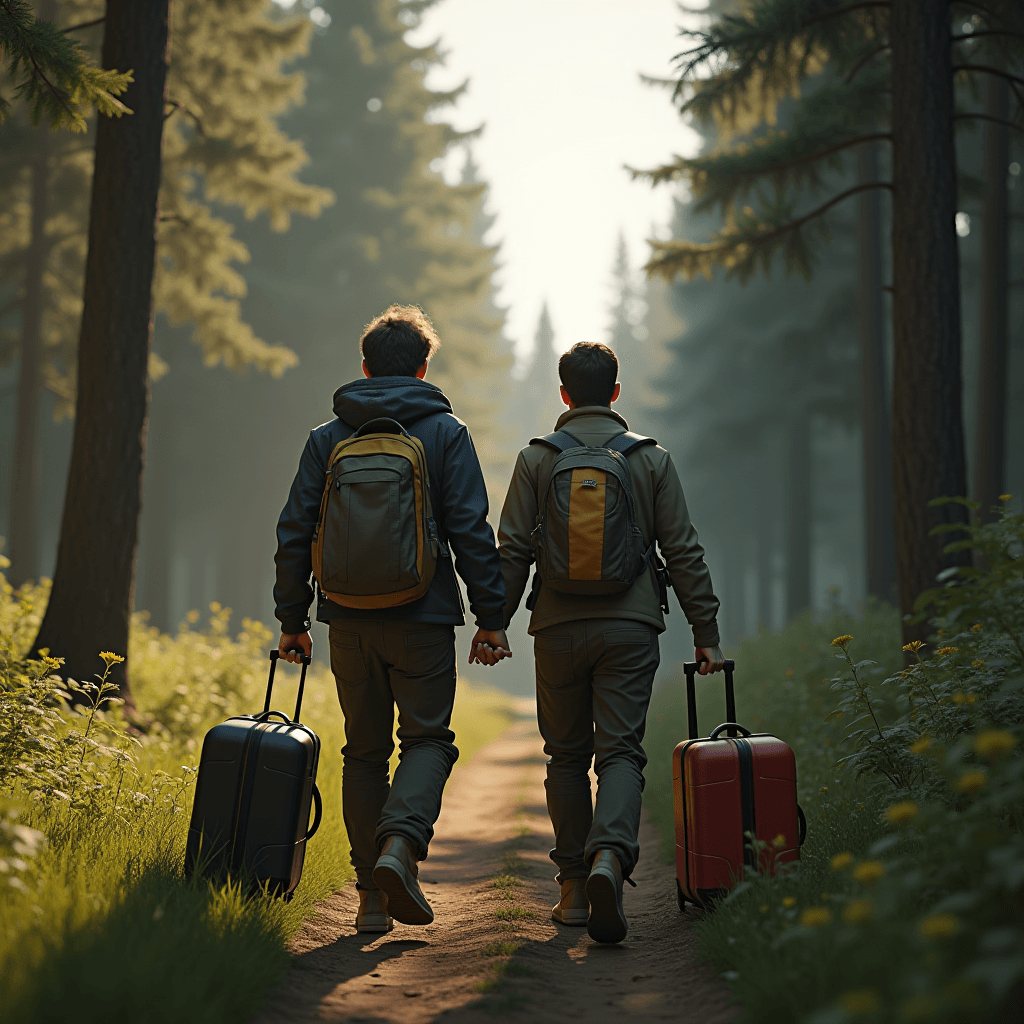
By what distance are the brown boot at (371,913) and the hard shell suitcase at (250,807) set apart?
1.60 feet

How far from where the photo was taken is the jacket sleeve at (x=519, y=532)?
4.42m

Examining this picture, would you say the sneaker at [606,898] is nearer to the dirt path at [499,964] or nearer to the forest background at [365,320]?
the dirt path at [499,964]

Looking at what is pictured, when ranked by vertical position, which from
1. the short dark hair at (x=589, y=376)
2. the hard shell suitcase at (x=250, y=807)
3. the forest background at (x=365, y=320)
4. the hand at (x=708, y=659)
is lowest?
the hard shell suitcase at (x=250, y=807)

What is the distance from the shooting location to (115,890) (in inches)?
128

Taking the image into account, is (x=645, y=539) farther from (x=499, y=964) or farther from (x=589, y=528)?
(x=499, y=964)

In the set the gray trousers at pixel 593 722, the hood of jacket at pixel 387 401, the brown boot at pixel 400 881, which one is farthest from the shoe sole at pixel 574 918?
the hood of jacket at pixel 387 401

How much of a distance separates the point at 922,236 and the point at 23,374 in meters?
12.7

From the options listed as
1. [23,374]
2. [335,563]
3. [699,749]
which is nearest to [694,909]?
[699,749]

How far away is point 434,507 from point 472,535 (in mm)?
234

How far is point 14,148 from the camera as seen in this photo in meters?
13.3

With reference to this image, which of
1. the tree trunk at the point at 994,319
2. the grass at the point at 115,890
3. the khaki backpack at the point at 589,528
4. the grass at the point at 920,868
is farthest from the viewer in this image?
the tree trunk at the point at 994,319

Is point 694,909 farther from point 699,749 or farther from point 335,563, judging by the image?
point 335,563

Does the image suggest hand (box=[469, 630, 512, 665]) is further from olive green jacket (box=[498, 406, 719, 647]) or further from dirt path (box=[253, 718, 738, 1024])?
dirt path (box=[253, 718, 738, 1024])

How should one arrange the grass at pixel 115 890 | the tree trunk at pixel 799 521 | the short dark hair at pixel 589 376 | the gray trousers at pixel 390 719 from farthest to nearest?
the tree trunk at pixel 799 521 → the short dark hair at pixel 589 376 → the gray trousers at pixel 390 719 → the grass at pixel 115 890
